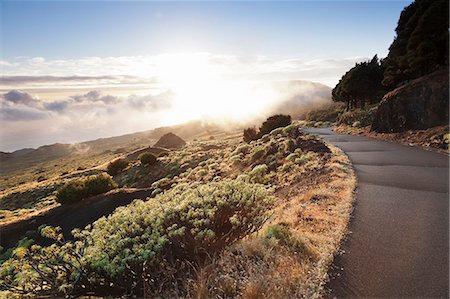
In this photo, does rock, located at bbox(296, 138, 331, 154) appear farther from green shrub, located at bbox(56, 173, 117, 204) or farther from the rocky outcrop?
green shrub, located at bbox(56, 173, 117, 204)

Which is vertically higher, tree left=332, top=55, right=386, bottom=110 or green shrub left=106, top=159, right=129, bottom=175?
tree left=332, top=55, right=386, bottom=110

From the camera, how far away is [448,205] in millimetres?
9375

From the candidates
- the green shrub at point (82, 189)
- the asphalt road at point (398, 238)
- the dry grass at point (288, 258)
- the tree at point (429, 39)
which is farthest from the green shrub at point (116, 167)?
the dry grass at point (288, 258)

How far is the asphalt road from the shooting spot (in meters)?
5.67

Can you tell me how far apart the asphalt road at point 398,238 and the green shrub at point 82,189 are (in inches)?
849

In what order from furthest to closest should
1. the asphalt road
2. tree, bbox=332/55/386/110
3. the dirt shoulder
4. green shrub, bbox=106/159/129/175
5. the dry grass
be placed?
green shrub, bbox=106/159/129/175 < tree, bbox=332/55/386/110 < the dirt shoulder < the asphalt road < the dry grass

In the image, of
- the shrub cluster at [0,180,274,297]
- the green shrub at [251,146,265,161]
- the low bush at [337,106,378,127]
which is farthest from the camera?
the low bush at [337,106,378,127]

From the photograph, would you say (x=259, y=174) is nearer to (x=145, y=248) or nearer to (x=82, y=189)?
(x=145, y=248)

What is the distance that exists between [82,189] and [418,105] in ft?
87.0

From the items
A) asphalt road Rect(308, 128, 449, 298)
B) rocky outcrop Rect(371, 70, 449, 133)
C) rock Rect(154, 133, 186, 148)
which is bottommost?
rock Rect(154, 133, 186, 148)

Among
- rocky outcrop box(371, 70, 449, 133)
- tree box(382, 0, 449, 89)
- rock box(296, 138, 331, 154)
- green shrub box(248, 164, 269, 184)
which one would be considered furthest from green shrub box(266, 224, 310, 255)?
tree box(382, 0, 449, 89)

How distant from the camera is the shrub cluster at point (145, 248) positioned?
19.8 ft

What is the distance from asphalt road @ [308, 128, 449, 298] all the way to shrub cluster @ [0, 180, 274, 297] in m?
2.43

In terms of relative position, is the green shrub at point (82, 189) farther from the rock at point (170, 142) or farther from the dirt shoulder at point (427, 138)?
the rock at point (170, 142)
